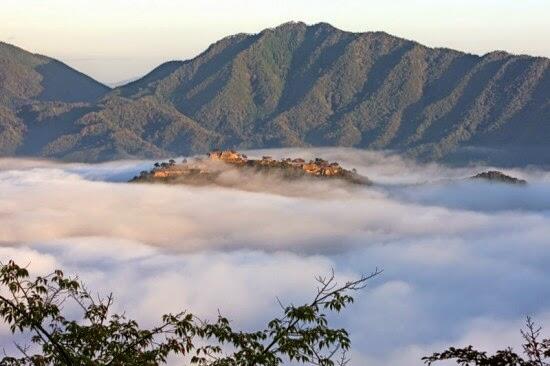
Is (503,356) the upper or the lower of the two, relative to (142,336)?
upper

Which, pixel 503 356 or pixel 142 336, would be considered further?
pixel 142 336

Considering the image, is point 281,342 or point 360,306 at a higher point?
point 360,306

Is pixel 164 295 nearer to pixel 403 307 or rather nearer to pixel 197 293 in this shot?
pixel 197 293

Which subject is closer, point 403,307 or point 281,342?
point 281,342

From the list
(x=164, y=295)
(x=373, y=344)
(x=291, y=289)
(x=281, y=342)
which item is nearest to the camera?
(x=281, y=342)

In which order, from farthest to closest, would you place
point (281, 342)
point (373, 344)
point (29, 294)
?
1. point (373, 344)
2. point (29, 294)
3. point (281, 342)

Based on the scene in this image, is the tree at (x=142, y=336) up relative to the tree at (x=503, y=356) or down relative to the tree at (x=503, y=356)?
down

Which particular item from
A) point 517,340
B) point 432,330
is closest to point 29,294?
point 517,340

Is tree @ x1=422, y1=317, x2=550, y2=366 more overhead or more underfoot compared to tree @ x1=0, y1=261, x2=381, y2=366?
more overhead

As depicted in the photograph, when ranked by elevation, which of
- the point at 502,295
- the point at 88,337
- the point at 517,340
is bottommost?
the point at 88,337

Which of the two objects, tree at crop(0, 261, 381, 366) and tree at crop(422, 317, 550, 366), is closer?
tree at crop(422, 317, 550, 366)

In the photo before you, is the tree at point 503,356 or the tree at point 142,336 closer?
the tree at point 503,356
